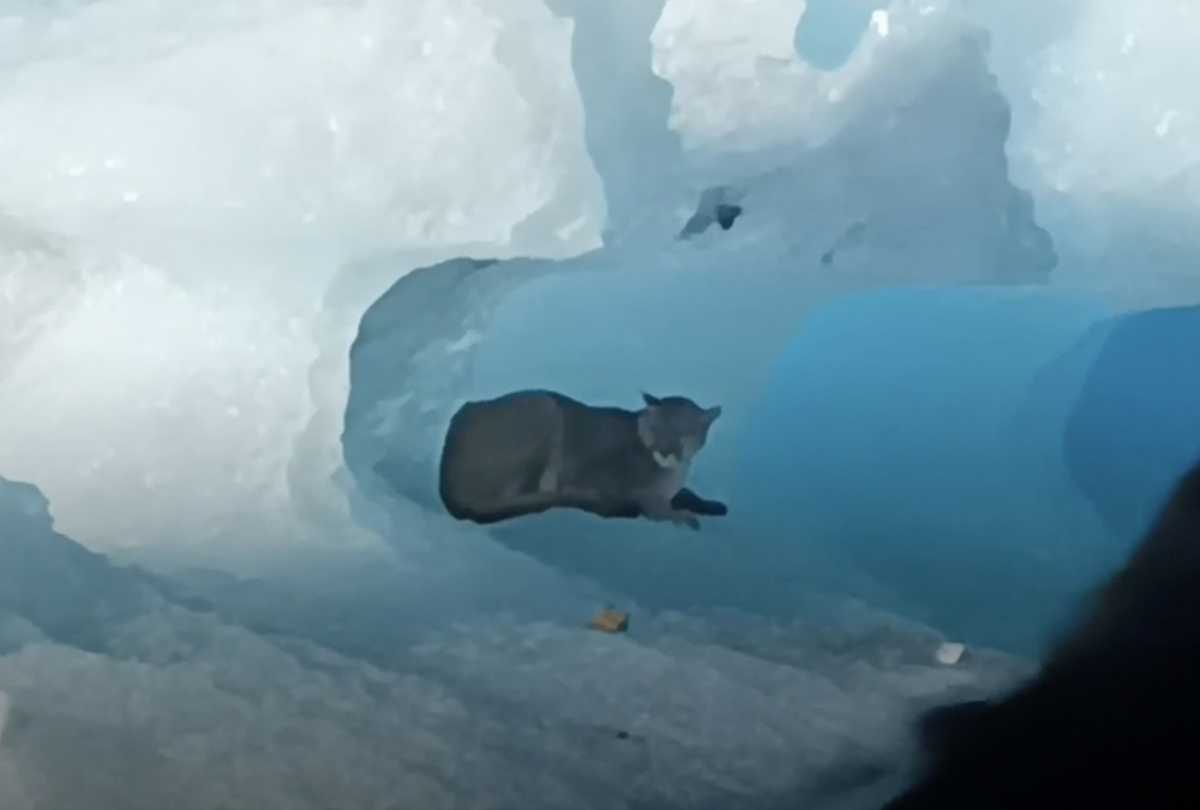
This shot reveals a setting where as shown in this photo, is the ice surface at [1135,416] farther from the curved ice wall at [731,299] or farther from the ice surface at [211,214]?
the ice surface at [211,214]

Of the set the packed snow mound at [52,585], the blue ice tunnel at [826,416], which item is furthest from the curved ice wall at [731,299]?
the packed snow mound at [52,585]

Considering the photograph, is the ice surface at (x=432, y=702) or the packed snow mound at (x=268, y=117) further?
the packed snow mound at (x=268, y=117)

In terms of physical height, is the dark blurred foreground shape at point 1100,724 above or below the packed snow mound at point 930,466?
below

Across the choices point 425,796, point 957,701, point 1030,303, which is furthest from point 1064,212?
point 425,796

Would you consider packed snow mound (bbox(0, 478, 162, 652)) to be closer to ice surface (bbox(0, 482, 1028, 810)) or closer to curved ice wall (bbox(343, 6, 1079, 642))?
ice surface (bbox(0, 482, 1028, 810))

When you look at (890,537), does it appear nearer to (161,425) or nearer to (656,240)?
(656,240)

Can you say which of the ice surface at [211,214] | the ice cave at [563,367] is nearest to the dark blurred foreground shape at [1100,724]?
the ice cave at [563,367]

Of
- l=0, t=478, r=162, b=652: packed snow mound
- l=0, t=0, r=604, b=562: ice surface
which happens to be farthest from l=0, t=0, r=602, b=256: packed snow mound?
l=0, t=478, r=162, b=652: packed snow mound
